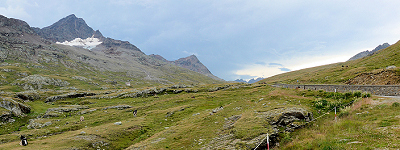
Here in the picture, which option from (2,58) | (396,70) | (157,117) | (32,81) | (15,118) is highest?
(2,58)

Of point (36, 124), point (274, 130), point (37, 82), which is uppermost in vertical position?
point (37, 82)

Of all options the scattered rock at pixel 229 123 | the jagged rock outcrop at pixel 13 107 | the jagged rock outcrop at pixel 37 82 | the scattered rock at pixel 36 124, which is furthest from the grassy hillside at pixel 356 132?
the jagged rock outcrop at pixel 37 82

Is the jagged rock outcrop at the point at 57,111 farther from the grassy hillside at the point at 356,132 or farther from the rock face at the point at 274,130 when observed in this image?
the grassy hillside at the point at 356,132

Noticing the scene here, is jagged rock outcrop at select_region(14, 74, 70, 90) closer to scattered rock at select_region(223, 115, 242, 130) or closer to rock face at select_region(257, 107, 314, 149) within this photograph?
scattered rock at select_region(223, 115, 242, 130)

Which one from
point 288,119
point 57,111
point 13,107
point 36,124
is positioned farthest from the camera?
point 57,111

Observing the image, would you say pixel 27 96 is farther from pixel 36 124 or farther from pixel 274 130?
pixel 274 130

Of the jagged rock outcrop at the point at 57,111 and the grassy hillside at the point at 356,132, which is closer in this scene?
the grassy hillside at the point at 356,132

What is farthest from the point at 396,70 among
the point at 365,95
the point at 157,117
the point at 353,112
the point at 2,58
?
the point at 2,58

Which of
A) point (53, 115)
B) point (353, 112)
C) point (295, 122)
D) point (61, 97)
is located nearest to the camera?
point (295, 122)

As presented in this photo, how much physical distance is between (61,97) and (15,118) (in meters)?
42.9

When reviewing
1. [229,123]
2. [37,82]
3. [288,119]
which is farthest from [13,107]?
[37,82]

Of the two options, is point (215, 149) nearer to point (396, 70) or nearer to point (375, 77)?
point (396, 70)

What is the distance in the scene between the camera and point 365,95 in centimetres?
2370

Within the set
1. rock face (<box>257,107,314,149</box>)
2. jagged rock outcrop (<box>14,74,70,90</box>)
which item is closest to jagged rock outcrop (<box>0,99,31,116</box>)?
rock face (<box>257,107,314,149</box>)
